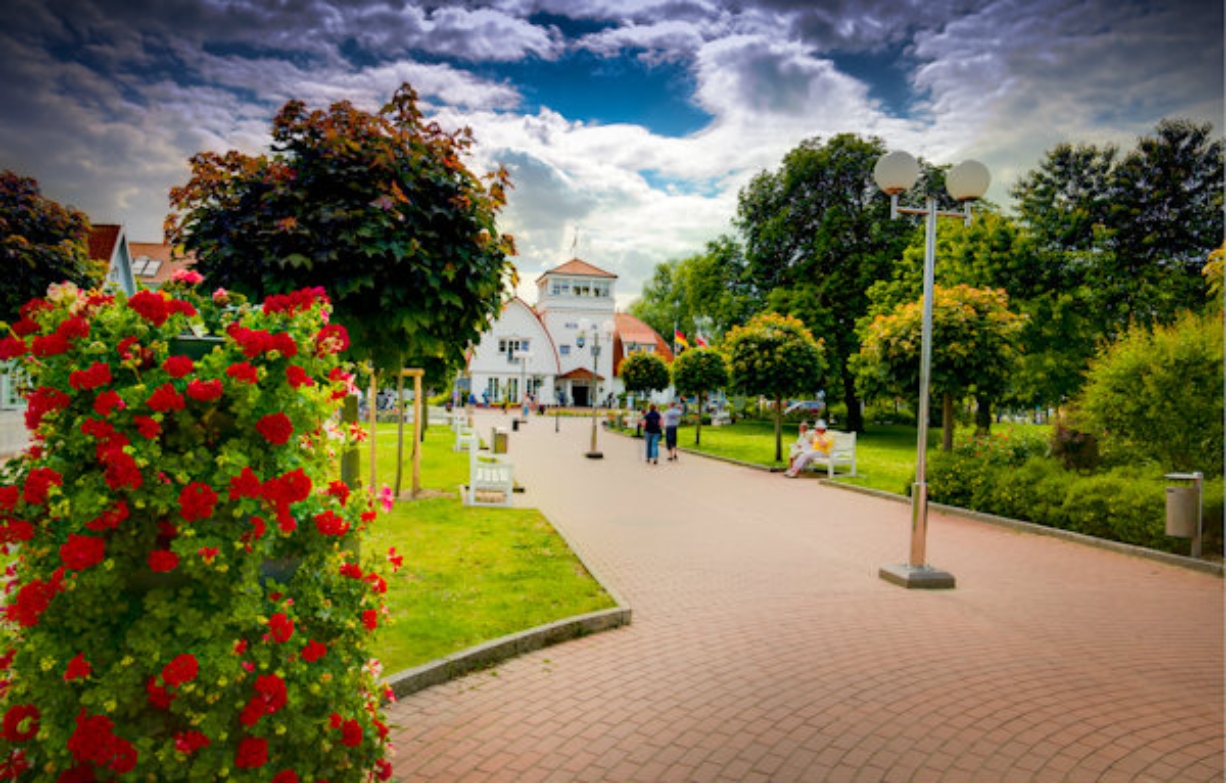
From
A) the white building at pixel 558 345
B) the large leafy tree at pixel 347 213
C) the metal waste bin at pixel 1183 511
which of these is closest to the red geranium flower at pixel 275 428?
the large leafy tree at pixel 347 213

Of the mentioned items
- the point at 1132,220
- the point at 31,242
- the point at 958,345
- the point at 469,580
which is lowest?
the point at 469,580

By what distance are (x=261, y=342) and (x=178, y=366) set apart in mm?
271

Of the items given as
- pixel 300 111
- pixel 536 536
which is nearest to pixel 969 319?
pixel 536 536

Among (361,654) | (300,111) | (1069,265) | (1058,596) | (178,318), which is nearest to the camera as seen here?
(178,318)

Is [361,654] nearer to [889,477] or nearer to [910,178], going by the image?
[910,178]

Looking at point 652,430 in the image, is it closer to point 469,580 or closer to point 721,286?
point 469,580

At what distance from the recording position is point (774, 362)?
21844 millimetres

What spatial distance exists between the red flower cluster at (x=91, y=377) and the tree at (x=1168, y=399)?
1236 centimetres

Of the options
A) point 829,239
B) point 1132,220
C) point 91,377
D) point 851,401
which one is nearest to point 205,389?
point 91,377

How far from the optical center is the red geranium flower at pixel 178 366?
2458mm

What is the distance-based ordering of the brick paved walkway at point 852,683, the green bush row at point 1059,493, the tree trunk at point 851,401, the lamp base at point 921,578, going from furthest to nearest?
the tree trunk at point 851,401 < the green bush row at point 1059,493 < the lamp base at point 921,578 < the brick paved walkway at point 852,683

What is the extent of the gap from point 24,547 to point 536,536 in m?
7.27

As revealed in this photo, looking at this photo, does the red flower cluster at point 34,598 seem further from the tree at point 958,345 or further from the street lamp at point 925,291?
the tree at point 958,345

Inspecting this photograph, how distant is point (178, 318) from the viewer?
107 inches
